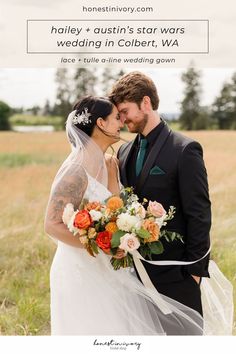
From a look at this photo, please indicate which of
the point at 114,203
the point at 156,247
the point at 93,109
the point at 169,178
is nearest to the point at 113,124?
the point at 93,109

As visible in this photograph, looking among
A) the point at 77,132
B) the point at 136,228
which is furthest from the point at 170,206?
the point at 77,132

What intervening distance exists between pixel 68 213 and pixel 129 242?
1.31ft

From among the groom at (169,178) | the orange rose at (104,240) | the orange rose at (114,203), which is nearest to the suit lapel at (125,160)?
the groom at (169,178)

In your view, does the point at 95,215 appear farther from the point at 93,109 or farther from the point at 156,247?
the point at 93,109

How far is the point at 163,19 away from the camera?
4199 mm

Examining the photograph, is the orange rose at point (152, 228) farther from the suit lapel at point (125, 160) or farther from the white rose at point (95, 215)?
the suit lapel at point (125, 160)

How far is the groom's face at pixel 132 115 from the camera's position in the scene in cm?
394

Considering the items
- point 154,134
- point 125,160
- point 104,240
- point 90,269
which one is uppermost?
point 154,134

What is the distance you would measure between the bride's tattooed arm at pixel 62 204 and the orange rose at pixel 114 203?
11.3 inches

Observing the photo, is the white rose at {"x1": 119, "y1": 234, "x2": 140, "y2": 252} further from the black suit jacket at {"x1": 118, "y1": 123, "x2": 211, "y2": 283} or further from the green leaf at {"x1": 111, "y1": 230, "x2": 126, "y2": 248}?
the black suit jacket at {"x1": 118, "y1": 123, "x2": 211, "y2": 283}

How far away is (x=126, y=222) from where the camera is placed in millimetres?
3463

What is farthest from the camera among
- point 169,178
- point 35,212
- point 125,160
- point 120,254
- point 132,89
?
point 35,212
